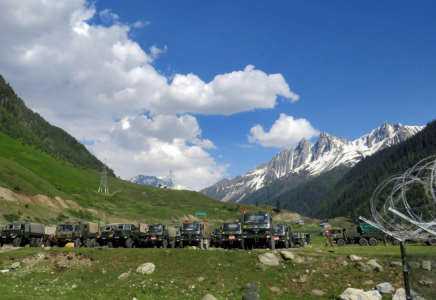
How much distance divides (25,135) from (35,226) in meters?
176

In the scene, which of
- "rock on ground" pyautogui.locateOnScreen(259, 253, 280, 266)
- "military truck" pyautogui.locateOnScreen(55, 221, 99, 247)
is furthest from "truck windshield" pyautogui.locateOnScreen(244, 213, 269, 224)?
"military truck" pyautogui.locateOnScreen(55, 221, 99, 247)

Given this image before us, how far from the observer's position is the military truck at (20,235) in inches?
1422

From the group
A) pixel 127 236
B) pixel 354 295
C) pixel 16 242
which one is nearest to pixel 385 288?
pixel 354 295

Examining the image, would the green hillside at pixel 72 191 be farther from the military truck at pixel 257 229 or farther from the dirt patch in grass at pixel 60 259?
the military truck at pixel 257 229

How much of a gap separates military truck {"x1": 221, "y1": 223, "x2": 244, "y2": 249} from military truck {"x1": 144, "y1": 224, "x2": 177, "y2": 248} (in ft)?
A: 25.1

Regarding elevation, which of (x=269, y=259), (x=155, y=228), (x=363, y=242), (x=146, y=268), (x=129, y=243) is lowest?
(x=363, y=242)

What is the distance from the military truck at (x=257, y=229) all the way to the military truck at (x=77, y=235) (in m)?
17.1

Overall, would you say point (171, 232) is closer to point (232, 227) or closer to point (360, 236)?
point (232, 227)

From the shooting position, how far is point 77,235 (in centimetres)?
3584

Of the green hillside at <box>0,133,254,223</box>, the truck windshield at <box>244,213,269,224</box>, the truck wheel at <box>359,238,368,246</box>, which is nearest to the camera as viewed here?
the truck windshield at <box>244,213,269,224</box>

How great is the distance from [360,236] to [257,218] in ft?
60.2

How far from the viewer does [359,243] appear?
131ft

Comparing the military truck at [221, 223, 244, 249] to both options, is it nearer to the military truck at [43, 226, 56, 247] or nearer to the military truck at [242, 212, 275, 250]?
the military truck at [242, 212, 275, 250]

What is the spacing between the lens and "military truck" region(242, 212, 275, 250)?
28797 mm
